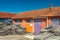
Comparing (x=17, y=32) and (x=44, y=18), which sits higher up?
(x=44, y=18)

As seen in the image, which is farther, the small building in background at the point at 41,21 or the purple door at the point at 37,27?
the small building in background at the point at 41,21

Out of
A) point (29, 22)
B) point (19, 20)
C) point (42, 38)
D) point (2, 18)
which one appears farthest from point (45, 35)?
point (2, 18)

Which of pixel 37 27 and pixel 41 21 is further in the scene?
pixel 41 21

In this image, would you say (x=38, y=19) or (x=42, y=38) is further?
(x=38, y=19)

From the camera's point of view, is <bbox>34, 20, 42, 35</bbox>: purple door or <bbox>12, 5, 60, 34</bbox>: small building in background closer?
<bbox>34, 20, 42, 35</bbox>: purple door

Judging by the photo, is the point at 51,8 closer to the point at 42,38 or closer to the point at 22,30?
the point at 22,30

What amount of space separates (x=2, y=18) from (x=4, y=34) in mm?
11567

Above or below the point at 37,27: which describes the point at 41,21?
above

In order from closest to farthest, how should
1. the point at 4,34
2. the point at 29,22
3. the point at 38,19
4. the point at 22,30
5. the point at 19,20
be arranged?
the point at 4,34
the point at 22,30
the point at 38,19
the point at 29,22
the point at 19,20

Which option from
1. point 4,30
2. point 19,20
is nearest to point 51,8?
point 19,20

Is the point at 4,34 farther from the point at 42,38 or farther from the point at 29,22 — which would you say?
the point at 42,38

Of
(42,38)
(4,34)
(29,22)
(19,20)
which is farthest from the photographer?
(19,20)

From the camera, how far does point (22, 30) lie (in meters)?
24.0

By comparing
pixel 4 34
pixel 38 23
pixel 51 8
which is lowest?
pixel 4 34
